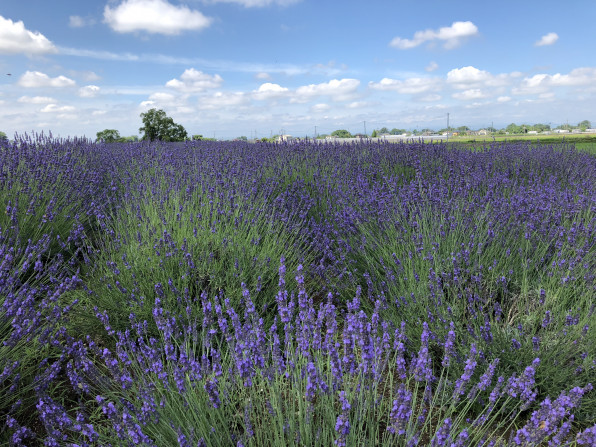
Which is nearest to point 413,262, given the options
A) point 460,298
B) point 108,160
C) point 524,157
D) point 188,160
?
point 460,298

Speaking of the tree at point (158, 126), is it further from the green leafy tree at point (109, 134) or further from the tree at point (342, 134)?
the tree at point (342, 134)

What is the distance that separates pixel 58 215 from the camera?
3.94 meters

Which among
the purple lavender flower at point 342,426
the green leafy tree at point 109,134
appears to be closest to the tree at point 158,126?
the green leafy tree at point 109,134

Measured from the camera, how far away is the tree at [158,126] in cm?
1988

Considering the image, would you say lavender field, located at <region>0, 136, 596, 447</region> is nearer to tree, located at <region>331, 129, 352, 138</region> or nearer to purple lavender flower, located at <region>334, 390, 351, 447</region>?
purple lavender flower, located at <region>334, 390, 351, 447</region>

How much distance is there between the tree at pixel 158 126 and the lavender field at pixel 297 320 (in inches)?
622

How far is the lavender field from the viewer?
142 centimetres

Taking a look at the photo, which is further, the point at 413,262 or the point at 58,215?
the point at 58,215

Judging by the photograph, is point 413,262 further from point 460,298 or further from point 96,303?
point 96,303

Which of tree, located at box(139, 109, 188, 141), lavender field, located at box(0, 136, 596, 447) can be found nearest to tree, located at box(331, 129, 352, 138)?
tree, located at box(139, 109, 188, 141)

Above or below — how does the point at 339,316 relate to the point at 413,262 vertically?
below

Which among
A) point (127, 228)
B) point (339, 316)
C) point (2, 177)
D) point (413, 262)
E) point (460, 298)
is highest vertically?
point (2, 177)

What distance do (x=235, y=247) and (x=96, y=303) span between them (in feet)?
3.25

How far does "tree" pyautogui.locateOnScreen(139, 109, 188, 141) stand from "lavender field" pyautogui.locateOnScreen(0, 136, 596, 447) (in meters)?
15.8
